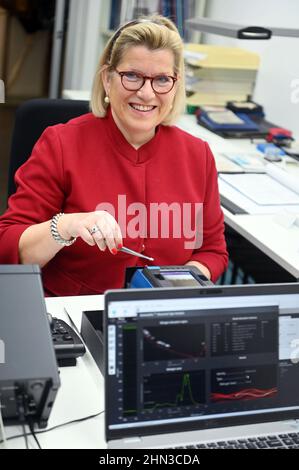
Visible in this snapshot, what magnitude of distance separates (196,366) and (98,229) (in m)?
0.41

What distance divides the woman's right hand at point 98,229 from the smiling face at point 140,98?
1.31 feet

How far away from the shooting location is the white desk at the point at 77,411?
3.55ft

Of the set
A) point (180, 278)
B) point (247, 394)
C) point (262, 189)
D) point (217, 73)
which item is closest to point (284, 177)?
point (262, 189)

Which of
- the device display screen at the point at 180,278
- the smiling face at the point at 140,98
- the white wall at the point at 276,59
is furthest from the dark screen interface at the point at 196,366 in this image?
the white wall at the point at 276,59

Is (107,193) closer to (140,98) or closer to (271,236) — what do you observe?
(140,98)

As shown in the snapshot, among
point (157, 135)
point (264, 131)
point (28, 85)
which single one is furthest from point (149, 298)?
point (28, 85)

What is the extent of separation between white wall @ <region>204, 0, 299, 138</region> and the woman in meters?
1.37

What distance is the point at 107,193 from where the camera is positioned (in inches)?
68.2

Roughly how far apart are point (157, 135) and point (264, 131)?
55.3 inches

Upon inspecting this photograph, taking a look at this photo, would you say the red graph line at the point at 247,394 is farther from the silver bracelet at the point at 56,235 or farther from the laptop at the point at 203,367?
the silver bracelet at the point at 56,235

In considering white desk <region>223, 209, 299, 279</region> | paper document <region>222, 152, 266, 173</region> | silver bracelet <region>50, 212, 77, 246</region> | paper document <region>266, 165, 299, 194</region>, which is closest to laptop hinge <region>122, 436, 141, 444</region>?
silver bracelet <region>50, 212, 77, 246</region>

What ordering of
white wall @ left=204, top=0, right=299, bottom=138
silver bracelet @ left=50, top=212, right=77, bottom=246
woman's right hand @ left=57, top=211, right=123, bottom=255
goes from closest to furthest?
1. woman's right hand @ left=57, top=211, right=123, bottom=255
2. silver bracelet @ left=50, top=212, right=77, bottom=246
3. white wall @ left=204, top=0, right=299, bottom=138

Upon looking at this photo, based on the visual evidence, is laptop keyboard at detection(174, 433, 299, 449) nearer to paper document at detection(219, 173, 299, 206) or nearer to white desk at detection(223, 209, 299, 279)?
white desk at detection(223, 209, 299, 279)

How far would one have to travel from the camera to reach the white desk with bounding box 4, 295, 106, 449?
108 cm
